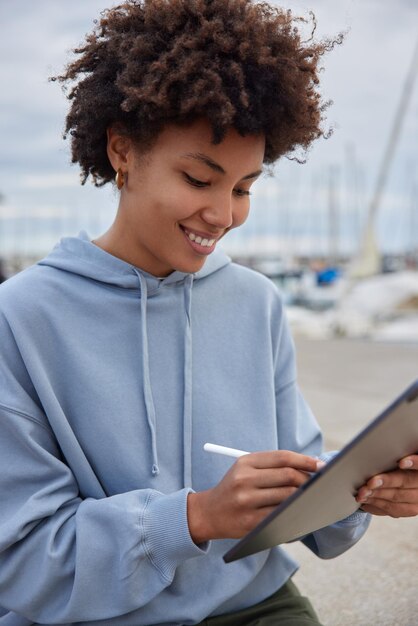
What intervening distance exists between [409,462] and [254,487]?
0.93ft

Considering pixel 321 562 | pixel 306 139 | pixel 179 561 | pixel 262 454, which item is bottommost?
pixel 321 562

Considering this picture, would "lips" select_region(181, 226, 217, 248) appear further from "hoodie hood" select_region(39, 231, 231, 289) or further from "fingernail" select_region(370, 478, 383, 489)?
"fingernail" select_region(370, 478, 383, 489)

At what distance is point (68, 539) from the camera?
157 cm

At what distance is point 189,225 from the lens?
173 centimetres

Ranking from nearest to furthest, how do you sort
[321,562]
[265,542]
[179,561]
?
[265,542]
[179,561]
[321,562]

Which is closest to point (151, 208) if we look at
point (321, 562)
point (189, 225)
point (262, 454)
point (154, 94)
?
point (189, 225)

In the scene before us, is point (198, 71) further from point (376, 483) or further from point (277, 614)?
point (277, 614)

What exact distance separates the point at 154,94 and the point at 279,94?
0.25 metres

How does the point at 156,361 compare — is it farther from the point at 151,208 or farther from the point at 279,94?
the point at 279,94

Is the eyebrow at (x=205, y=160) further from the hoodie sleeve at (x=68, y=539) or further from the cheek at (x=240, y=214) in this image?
the hoodie sleeve at (x=68, y=539)

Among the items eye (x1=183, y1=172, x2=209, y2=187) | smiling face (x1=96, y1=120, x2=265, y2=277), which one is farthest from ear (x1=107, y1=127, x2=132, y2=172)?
eye (x1=183, y1=172, x2=209, y2=187)

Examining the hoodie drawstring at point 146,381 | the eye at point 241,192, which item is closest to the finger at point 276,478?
the hoodie drawstring at point 146,381

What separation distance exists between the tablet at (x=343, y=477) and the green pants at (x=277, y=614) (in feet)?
1.17

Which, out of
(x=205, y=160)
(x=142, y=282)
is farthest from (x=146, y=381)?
(x=205, y=160)
